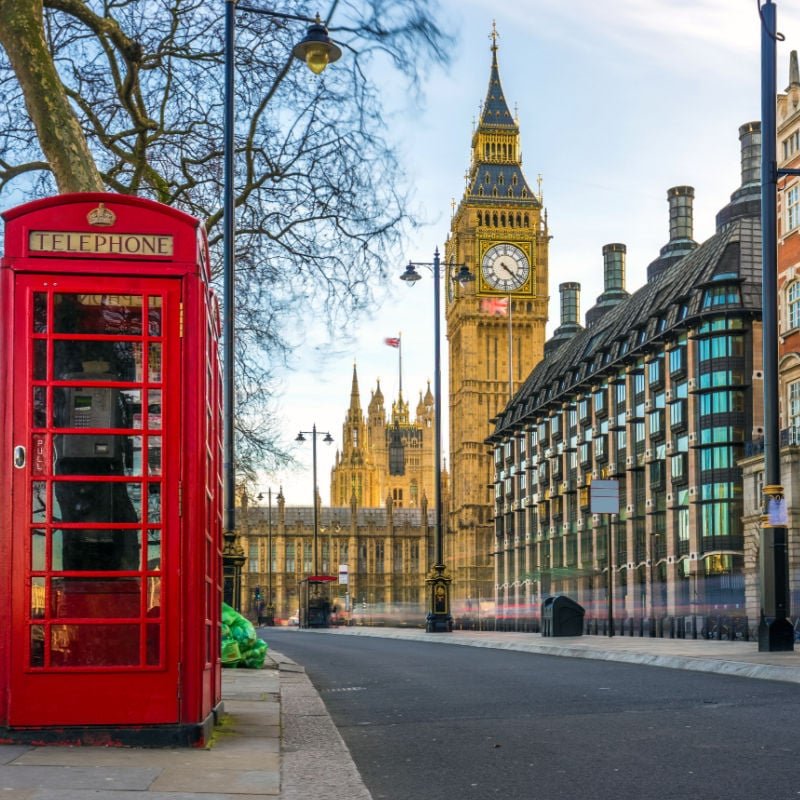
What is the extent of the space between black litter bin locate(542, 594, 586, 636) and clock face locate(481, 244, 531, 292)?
104m

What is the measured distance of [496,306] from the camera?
132375mm

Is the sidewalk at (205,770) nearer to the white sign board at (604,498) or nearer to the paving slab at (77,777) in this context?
the paving slab at (77,777)

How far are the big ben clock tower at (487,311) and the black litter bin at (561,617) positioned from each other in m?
101

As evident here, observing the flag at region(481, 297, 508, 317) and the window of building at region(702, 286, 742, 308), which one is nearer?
the window of building at region(702, 286, 742, 308)

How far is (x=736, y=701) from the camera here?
10.8 meters

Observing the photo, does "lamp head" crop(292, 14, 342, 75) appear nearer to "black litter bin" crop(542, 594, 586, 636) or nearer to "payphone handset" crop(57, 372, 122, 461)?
"payphone handset" crop(57, 372, 122, 461)

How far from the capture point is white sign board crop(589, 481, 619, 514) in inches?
1277

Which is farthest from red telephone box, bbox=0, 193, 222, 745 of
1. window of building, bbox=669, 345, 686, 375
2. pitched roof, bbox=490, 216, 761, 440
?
window of building, bbox=669, 345, 686, 375

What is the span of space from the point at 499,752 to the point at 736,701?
3.77 metres

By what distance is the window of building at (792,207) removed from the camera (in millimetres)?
42662

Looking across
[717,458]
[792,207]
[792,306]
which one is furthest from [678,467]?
[792,207]

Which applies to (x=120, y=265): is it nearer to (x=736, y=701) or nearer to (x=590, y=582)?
(x=736, y=701)

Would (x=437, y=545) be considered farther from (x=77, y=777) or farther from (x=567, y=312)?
(x=567, y=312)

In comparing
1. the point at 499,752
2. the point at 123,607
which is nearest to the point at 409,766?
the point at 499,752
